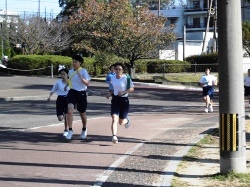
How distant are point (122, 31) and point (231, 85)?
30696mm

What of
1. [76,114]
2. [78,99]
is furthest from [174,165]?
[76,114]

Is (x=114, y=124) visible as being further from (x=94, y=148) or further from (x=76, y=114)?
(x=76, y=114)

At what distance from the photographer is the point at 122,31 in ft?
125

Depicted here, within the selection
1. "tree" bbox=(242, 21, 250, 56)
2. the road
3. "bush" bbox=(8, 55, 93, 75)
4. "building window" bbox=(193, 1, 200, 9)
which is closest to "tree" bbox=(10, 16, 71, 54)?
"bush" bbox=(8, 55, 93, 75)

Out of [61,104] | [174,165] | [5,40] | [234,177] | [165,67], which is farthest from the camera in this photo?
[5,40]

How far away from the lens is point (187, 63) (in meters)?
49.9

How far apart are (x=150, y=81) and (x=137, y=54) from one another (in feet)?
7.10

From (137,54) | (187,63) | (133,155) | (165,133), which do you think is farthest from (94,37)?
(133,155)

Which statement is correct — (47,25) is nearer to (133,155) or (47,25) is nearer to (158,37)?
(158,37)

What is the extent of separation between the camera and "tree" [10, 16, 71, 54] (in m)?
52.4

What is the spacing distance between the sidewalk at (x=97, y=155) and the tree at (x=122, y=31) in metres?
23.6

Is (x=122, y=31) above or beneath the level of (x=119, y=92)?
above

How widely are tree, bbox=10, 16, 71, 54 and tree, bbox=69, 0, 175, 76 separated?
11.7 meters

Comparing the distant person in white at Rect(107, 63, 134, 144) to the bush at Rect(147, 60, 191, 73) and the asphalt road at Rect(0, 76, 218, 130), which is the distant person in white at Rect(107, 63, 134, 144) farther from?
the bush at Rect(147, 60, 191, 73)
